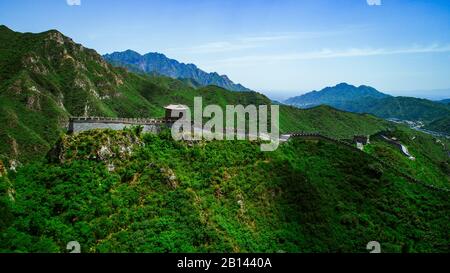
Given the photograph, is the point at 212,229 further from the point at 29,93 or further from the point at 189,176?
the point at 29,93

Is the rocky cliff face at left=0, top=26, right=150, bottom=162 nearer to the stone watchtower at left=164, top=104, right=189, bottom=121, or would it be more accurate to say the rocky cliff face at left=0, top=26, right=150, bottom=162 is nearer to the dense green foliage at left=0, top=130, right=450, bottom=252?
the stone watchtower at left=164, top=104, right=189, bottom=121

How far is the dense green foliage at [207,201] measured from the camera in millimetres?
38875

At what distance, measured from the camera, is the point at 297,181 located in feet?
173

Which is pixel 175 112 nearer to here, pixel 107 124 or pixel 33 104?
pixel 107 124

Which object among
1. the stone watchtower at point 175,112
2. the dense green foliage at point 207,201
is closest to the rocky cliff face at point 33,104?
the stone watchtower at point 175,112

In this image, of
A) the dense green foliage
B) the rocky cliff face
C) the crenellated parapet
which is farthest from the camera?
the rocky cliff face

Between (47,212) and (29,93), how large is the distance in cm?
13952

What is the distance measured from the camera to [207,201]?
4562 centimetres

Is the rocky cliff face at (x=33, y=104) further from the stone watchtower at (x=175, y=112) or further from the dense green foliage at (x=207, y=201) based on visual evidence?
the dense green foliage at (x=207, y=201)

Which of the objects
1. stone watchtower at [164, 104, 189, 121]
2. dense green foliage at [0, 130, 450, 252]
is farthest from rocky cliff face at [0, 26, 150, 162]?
dense green foliage at [0, 130, 450, 252]

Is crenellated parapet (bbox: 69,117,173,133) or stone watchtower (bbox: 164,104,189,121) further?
stone watchtower (bbox: 164,104,189,121)

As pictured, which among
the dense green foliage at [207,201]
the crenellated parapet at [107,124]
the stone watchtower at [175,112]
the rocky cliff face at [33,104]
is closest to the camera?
the dense green foliage at [207,201]

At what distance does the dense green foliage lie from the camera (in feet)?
128
